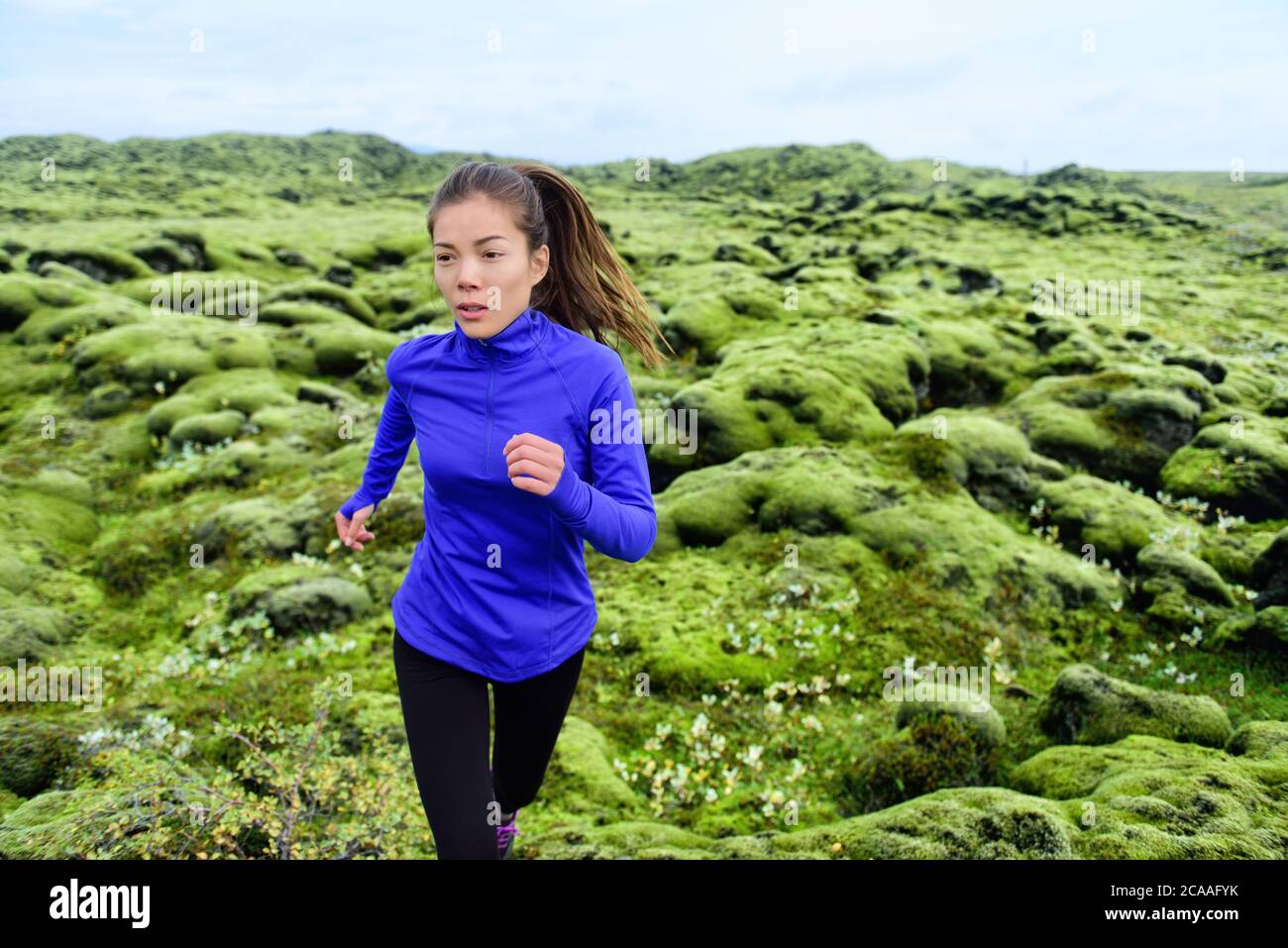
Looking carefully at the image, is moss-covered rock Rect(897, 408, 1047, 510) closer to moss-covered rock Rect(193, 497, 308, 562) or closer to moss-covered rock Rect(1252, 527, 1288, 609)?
moss-covered rock Rect(1252, 527, 1288, 609)

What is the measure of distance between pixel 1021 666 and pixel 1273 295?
40.1 meters

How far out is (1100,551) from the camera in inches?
499

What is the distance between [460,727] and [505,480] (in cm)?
137

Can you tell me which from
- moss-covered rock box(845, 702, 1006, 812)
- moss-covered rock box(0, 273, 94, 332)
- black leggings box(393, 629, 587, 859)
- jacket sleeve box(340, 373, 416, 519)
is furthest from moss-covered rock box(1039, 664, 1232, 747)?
moss-covered rock box(0, 273, 94, 332)

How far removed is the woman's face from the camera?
3.63 meters

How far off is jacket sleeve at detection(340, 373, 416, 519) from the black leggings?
110 centimetres

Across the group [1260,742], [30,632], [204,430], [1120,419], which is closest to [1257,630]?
[1260,742]

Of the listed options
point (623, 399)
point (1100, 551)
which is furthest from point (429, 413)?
point (1100, 551)

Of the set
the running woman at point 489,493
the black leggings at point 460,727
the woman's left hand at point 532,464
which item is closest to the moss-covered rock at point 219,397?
the running woman at point 489,493

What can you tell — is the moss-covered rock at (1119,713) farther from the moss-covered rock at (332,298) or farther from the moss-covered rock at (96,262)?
the moss-covered rock at (96,262)

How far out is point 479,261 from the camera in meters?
3.69

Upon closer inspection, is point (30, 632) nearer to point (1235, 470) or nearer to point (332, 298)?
point (1235, 470)

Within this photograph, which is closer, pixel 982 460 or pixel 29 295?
pixel 982 460

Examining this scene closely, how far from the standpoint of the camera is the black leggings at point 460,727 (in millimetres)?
3682
